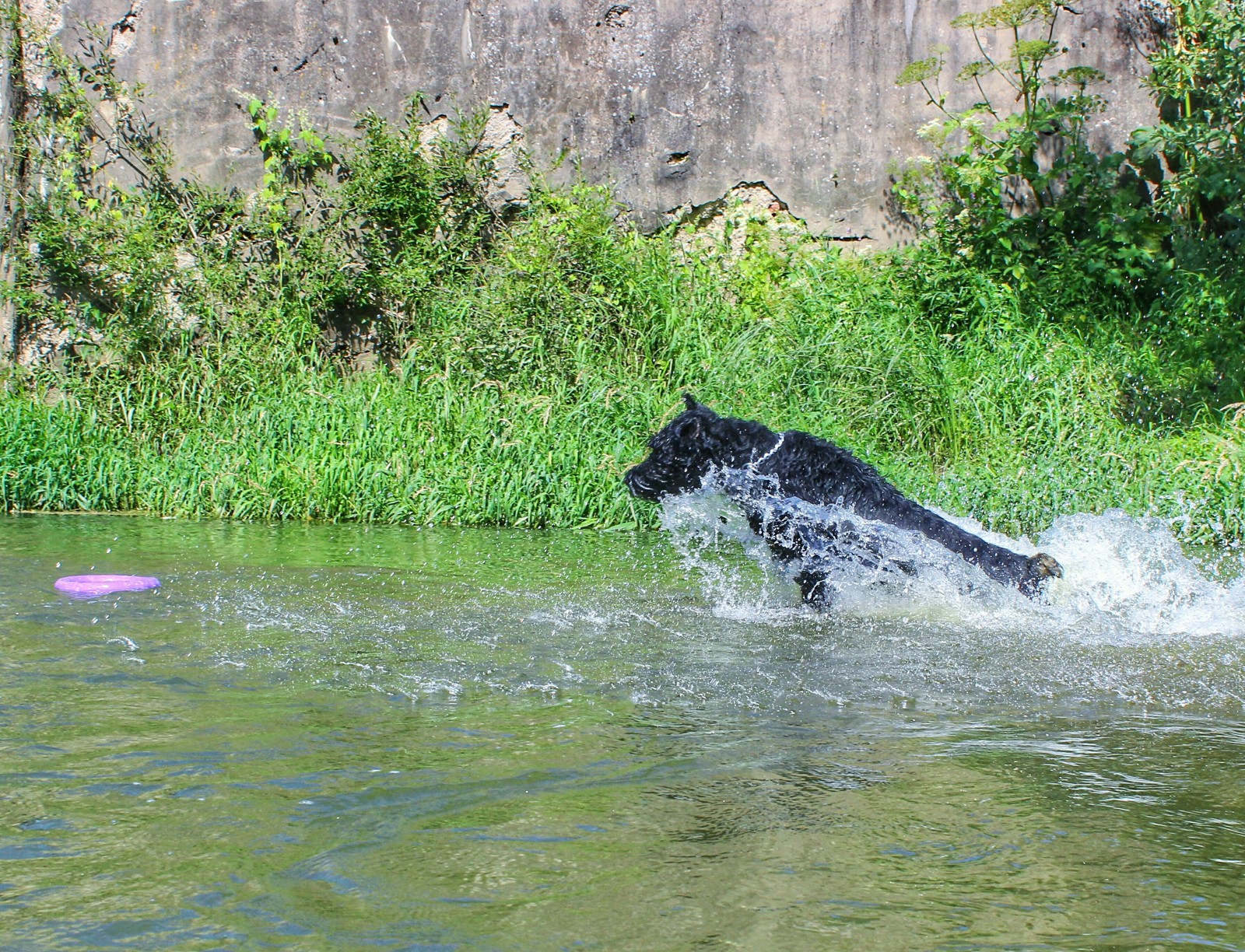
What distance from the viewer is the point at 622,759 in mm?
3275

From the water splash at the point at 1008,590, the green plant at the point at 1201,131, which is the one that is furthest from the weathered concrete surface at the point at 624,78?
the water splash at the point at 1008,590

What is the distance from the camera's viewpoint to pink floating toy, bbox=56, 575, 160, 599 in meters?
5.46

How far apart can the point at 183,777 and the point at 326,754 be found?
14.9 inches

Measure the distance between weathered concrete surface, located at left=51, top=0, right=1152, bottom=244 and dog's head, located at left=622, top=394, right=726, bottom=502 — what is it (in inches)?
227

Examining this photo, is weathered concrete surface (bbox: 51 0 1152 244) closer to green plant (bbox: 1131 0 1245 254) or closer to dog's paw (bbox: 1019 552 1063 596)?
green plant (bbox: 1131 0 1245 254)

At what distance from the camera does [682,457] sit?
19.7 feet

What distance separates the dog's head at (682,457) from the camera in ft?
19.6

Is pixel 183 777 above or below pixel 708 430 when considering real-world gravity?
below

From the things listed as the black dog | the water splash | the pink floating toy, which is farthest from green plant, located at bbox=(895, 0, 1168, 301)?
the pink floating toy

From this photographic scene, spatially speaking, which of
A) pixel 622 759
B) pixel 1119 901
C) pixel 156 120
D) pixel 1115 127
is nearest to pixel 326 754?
pixel 622 759

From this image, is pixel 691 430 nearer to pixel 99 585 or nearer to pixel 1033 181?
pixel 99 585

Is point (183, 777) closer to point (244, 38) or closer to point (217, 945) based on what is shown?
point (217, 945)

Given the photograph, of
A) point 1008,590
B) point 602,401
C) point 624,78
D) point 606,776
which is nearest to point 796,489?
point 1008,590

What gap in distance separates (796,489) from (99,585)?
132 inches
